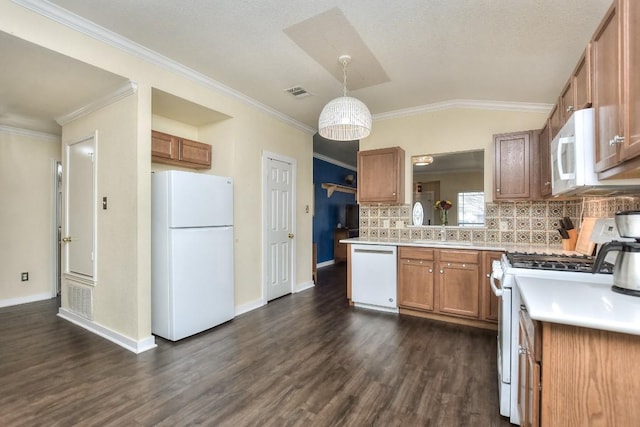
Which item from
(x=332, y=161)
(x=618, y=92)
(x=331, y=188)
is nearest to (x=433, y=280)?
(x=618, y=92)

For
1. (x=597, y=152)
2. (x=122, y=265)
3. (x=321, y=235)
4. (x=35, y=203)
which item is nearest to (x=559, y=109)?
(x=597, y=152)

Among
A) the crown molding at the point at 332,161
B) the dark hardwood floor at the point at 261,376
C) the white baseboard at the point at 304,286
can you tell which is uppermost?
the crown molding at the point at 332,161

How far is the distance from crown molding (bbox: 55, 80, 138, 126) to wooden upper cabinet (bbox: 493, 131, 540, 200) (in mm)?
3684

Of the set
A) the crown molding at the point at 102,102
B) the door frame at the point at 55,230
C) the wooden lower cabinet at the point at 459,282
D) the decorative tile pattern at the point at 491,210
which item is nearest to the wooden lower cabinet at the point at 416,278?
the wooden lower cabinet at the point at 459,282

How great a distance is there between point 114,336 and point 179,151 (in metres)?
1.98

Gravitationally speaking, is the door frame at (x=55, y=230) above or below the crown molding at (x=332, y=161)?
below

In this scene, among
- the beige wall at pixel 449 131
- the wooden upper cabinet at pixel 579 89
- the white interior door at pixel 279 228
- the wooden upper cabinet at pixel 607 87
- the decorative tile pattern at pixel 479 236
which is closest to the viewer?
the wooden upper cabinet at pixel 607 87

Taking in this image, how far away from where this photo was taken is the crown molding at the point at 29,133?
4.04 m

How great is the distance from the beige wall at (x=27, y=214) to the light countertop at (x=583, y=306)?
5.74 meters

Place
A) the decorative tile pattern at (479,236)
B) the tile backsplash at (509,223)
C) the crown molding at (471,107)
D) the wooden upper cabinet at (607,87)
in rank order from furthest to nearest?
1. the decorative tile pattern at (479,236)
2. the crown molding at (471,107)
3. the tile backsplash at (509,223)
4. the wooden upper cabinet at (607,87)

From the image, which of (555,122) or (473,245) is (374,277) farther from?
(555,122)

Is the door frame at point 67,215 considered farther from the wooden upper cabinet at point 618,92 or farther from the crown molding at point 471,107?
the wooden upper cabinet at point 618,92

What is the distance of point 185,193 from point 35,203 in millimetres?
3001

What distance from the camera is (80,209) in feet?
10.8
